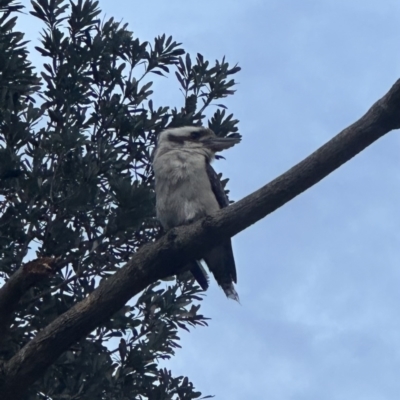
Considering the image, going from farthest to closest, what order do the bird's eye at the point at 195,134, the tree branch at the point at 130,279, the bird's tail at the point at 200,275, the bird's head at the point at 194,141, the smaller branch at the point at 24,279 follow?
the bird's eye at the point at 195,134
the bird's head at the point at 194,141
the bird's tail at the point at 200,275
the smaller branch at the point at 24,279
the tree branch at the point at 130,279

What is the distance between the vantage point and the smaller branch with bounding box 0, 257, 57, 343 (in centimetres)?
489

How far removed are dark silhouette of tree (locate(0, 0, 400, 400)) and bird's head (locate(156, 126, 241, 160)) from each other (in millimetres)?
112

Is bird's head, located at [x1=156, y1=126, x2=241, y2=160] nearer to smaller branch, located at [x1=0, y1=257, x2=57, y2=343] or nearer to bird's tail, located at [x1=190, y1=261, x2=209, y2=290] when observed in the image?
bird's tail, located at [x1=190, y1=261, x2=209, y2=290]

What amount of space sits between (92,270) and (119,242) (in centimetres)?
26

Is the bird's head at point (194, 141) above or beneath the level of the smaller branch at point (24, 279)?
above

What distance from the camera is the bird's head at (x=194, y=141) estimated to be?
676cm

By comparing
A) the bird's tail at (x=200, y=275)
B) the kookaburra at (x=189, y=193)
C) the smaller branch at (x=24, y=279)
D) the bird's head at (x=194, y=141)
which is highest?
the bird's head at (x=194, y=141)

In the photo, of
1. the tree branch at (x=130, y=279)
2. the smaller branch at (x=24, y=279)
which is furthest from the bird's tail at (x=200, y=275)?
the smaller branch at (x=24, y=279)

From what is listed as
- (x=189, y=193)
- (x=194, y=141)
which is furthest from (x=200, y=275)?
(x=194, y=141)

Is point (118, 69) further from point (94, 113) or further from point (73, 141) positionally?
point (73, 141)

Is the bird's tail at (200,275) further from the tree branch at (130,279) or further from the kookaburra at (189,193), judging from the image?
the tree branch at (130,279)

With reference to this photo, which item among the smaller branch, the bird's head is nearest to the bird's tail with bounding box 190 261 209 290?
the bird's head

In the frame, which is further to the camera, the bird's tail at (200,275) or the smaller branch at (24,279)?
the bird's tail at (200,275)

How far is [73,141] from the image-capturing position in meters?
5.98
